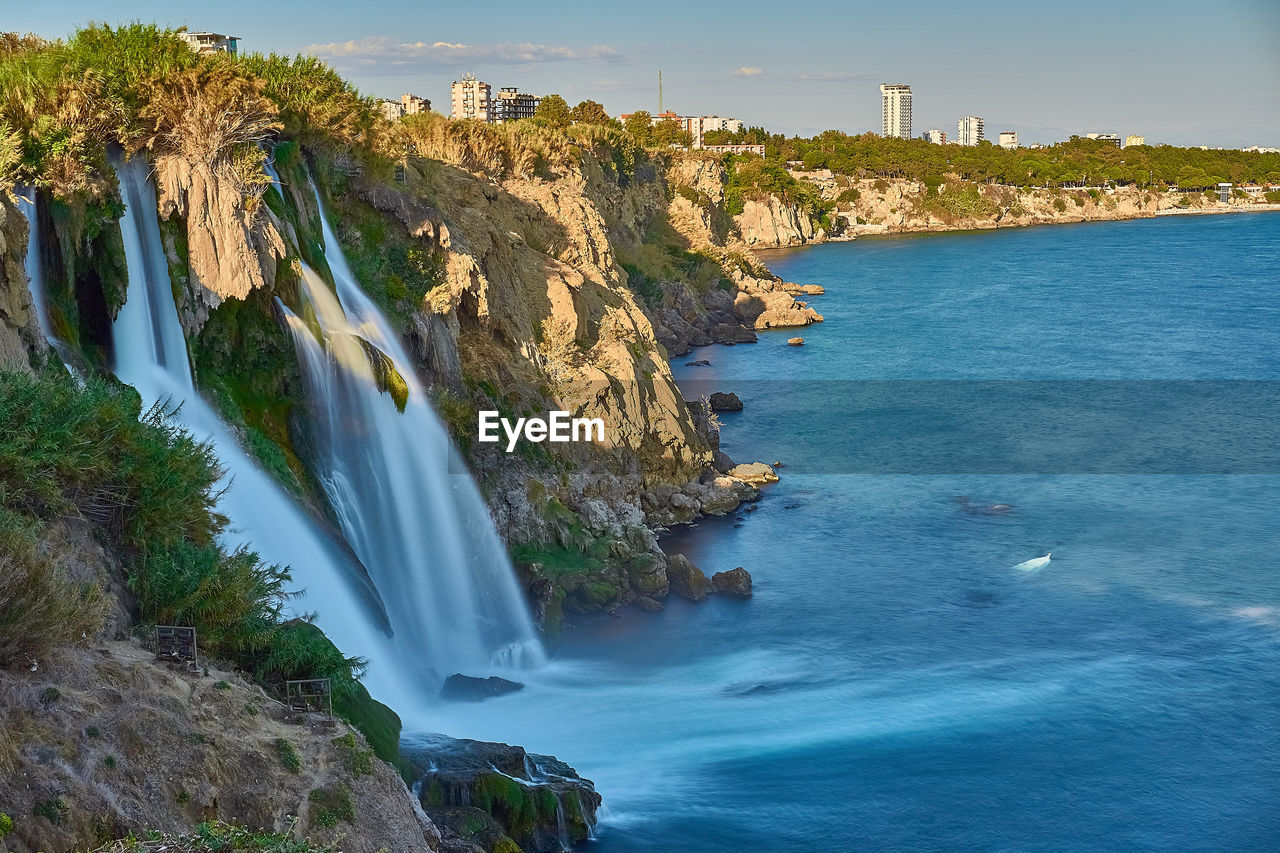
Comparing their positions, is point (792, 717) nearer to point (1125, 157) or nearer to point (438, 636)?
→ point (438, 636)

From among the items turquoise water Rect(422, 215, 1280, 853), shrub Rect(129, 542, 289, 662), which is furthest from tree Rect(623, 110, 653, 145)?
shrub Rect(129, 542, 289, 662)

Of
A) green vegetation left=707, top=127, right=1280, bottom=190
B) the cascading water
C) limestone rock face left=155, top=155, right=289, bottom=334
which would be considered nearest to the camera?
limestone rock face left=155, top=155, right=289, bottom=334

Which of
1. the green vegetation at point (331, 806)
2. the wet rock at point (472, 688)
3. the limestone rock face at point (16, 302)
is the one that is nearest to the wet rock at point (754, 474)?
the wet rock at point (472, 688)

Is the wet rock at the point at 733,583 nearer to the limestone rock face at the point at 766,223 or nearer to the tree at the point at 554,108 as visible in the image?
the tree at the point at 554,108

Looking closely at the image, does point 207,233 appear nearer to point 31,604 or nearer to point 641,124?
point 31,604

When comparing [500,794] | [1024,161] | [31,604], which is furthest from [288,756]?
[1024,161]

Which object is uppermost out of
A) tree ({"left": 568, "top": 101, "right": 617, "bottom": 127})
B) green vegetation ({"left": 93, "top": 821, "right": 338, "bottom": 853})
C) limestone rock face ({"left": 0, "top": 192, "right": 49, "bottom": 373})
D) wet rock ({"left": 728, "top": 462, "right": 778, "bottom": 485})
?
tree ({"left": 568, "top": 101, "right": 617, "bottom": 127})

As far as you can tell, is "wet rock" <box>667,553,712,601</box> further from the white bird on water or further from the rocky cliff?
the rocky cliff

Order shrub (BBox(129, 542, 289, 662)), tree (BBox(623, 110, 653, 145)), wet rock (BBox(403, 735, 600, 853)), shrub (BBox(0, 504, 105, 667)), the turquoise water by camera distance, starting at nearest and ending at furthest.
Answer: shrub (BBox(0, 504, 105, 667))
shrub (BBox(129, 542, 289, 662))
wet rock (BBox(403, 735, 600, 853))
the turquoise water
tree (BBox(623, 110, 653, 145))
